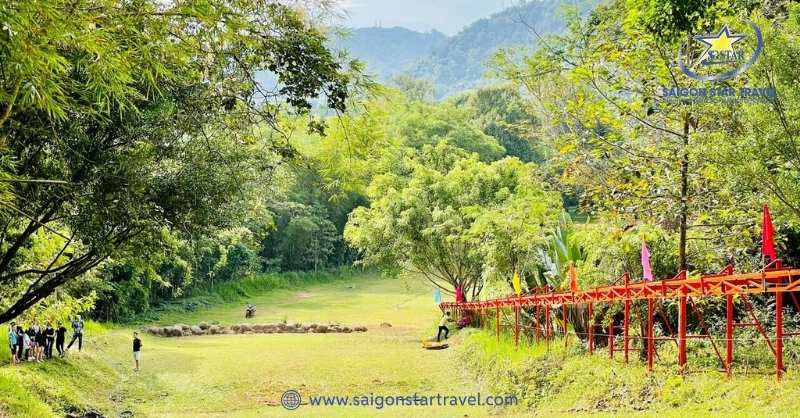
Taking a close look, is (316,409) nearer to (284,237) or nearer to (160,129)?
(160,129)

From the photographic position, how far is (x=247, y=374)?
14.4 m

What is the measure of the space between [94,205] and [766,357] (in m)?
7.35

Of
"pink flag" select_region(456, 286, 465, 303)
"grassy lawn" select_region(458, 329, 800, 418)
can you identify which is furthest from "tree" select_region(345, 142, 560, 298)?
"grassy lawn" select_region(458, 329, 800, 418)

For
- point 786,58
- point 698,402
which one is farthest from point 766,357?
point 786,58

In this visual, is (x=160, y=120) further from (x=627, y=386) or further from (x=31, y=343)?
(x=31, y=343)

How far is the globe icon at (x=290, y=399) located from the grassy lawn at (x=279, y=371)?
0.15 metres

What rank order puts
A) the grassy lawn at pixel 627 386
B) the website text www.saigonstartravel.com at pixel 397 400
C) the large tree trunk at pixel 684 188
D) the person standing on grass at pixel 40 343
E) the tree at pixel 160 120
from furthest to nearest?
the person standing on grass at pixel 40 343 < the website text www.saigonstartravel.com at pixel 397 400 < the large tree trunk at pixel 684 188 < the grassy lawn at pixel 627 386 < the tree at pixel 160 120

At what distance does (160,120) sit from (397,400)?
20.8 feet

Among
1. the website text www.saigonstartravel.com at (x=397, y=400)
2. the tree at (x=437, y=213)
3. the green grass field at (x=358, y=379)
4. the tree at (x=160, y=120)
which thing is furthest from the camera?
the tree at (x=437, y=213)

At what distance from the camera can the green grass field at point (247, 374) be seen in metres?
10.9

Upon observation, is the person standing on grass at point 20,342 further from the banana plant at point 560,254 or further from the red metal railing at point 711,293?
the banana plant at point 560,254

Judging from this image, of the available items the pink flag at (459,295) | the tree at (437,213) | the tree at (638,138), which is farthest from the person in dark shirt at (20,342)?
the pink flag at (459,295)

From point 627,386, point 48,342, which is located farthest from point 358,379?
point 627,386

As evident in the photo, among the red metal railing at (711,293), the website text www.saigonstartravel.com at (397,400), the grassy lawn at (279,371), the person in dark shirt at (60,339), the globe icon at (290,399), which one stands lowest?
the grassy lawn at (279,371)
